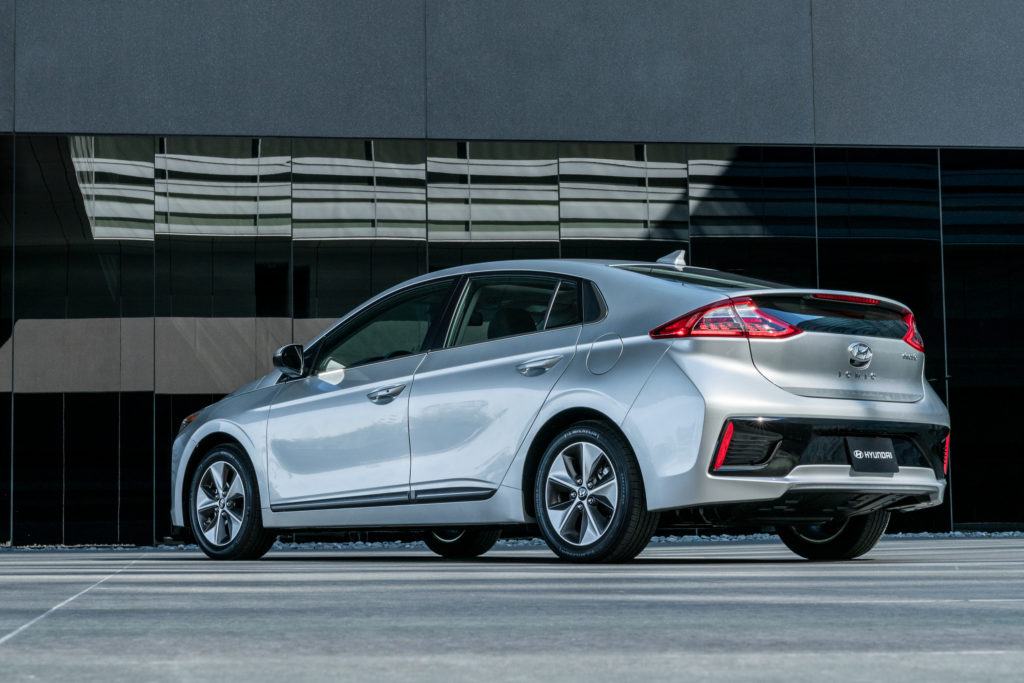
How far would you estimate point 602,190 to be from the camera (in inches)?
571

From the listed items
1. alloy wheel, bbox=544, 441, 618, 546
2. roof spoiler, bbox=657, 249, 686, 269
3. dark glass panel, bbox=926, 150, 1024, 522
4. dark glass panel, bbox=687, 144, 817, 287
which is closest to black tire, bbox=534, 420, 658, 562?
alloy wheel, bbox=544, 441, 618, 546

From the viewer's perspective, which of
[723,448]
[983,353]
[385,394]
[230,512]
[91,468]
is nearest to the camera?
[723,448]

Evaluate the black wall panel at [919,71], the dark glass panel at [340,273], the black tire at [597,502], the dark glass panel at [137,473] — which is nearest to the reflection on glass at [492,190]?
the dark glass panel at [340,273]

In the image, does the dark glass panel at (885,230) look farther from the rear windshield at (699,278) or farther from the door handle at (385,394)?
the door handle at (385,394)

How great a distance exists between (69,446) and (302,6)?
190 inches

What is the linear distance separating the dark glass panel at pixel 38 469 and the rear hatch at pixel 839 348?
344 inches

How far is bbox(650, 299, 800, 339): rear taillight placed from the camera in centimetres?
662

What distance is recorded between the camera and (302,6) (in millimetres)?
14664

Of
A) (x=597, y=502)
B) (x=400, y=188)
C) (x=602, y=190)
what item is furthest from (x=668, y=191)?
(x=597, y=502)

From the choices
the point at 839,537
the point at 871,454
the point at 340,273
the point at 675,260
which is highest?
the point at 340,273

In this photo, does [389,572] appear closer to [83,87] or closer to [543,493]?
[543,493]

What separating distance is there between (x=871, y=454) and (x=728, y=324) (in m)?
0.92

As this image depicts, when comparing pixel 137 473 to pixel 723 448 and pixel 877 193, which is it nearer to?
pixel 877 193

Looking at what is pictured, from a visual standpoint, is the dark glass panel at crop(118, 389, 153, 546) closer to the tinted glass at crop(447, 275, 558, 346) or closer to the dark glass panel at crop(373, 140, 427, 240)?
the dark glass panel at crop(373, 140, 427, 240)
